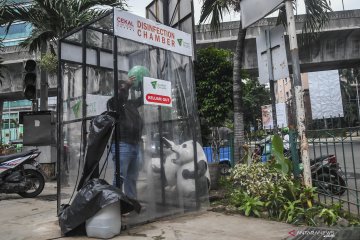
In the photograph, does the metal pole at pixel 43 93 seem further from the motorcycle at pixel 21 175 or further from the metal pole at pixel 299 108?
the metal pole at pixel 299 108

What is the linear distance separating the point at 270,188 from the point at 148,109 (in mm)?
2205

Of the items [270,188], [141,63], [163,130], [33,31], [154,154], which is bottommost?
[270,188]

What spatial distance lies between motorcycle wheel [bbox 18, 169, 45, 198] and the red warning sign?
162 inches

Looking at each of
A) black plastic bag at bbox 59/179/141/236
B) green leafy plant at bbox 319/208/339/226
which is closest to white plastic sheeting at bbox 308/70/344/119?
green leafy plant at bbox 319/208/339/226

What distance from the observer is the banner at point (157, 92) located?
5418 mm

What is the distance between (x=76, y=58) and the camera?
5996 mm

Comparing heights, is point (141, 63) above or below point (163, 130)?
above

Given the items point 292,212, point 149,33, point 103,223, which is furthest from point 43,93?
point 292,212

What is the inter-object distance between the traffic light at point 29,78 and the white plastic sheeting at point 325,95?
24.5 m

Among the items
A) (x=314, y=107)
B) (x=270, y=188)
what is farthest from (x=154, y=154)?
(x=314, y=107)

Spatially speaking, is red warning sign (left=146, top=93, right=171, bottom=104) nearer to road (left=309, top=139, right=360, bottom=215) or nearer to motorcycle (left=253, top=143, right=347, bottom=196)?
motorcycle (left=253, top=143, right=347, bottom=196)

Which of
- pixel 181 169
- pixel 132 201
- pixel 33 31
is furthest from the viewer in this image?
pixel 33 31

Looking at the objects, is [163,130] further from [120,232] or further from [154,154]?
[120,232]

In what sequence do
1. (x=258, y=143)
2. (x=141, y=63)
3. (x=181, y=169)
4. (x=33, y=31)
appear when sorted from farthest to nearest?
(x=33, y=31), (x=258, y=143), (x=181, y=169), (x=141, y=63)
